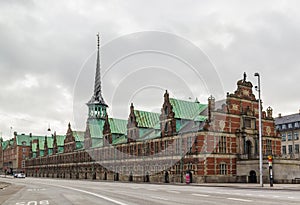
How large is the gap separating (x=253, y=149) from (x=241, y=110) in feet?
23.5

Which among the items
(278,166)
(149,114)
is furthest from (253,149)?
(149,114)

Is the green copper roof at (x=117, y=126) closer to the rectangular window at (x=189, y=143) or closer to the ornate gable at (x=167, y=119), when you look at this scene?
the ornate gable at (x=167, y=119)

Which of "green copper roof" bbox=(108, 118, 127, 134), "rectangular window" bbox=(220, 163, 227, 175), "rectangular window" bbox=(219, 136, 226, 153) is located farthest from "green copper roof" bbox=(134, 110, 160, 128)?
"rectangular window" bbox=(220, 163, 227, 175)

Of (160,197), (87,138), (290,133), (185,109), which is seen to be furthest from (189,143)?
→ (290,133)

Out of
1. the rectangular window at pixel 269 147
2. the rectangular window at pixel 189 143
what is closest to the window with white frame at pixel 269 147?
the rectangular window at pixel 269 147

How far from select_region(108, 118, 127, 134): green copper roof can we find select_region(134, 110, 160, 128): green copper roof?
1166 centimetres

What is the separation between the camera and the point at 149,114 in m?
86.6

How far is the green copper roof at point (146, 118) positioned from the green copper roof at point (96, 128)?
24.2 meters

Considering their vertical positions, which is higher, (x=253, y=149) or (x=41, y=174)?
(x=253, y=149)

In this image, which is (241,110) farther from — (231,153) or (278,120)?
(278,120)

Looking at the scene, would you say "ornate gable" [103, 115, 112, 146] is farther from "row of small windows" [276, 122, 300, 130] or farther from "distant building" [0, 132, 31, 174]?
"distant building" [0, 132, 31, 174]

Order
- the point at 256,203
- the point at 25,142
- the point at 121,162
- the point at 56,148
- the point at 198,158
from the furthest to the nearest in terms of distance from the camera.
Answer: the point at 25,142, the point at 56,148, the point at 121,162, the point at 198,158, the point at 256,203

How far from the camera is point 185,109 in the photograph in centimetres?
7431

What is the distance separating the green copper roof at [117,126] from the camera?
9600 cm
